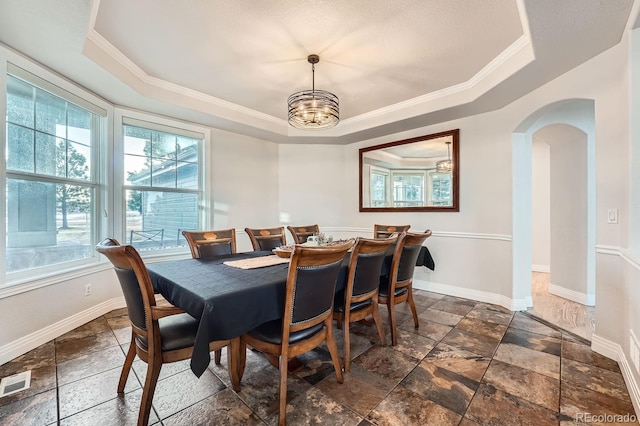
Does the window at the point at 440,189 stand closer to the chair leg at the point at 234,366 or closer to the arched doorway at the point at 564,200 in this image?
the arched doorway at the point at 564,200

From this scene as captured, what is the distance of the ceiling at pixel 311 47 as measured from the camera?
198cm

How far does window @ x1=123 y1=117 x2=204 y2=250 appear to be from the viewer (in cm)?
353

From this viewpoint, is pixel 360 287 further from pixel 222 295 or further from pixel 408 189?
pixel 408 189

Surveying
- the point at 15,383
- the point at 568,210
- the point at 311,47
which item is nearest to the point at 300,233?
the point at 311,47

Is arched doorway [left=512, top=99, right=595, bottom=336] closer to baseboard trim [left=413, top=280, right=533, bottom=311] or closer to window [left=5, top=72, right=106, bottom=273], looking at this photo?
baseboard trim [left=413, top=280, right=533, bottom=311]

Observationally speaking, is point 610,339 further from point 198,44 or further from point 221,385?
point 198,44

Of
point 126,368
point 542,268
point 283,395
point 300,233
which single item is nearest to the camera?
point 283,395

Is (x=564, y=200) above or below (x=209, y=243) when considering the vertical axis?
above

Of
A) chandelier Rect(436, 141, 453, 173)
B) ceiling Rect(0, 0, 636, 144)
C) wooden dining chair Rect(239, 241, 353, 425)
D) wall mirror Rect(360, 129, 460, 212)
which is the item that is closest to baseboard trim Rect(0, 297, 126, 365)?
wooden dining chair Rect(239, 241, 353, 425)

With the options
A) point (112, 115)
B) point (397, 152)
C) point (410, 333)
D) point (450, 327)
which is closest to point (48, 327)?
point (112, 115)

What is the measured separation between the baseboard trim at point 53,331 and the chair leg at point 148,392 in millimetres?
1629

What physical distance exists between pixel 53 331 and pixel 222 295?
2.35 m

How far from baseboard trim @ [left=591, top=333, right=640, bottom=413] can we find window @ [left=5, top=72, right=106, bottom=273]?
14.7ft

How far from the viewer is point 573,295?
3.59 m
